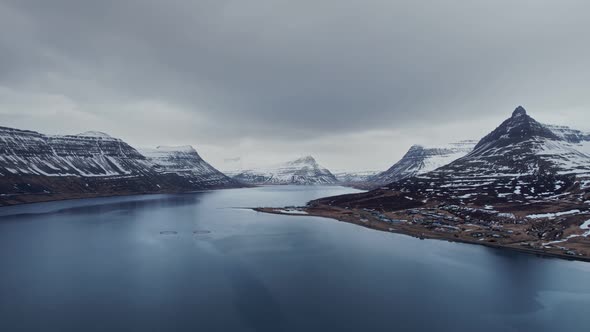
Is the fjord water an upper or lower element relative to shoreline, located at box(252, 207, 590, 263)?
lower

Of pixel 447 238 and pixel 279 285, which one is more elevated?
pixel 447 238

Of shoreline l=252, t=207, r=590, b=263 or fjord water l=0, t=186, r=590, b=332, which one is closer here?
fjord water l=0, t=186, r=590, b=332

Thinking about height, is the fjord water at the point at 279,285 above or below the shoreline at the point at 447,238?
below

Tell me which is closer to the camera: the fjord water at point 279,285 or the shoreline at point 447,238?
the fjord water at point 279,285

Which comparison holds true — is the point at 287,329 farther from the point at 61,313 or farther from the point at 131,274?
the point at 131,274

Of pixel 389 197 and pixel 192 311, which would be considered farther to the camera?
pixel 389 197

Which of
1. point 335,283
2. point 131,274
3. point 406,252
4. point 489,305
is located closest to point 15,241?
point 131,274

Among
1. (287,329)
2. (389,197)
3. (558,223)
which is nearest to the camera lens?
(287,329)

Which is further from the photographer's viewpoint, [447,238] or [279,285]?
[447,238]
